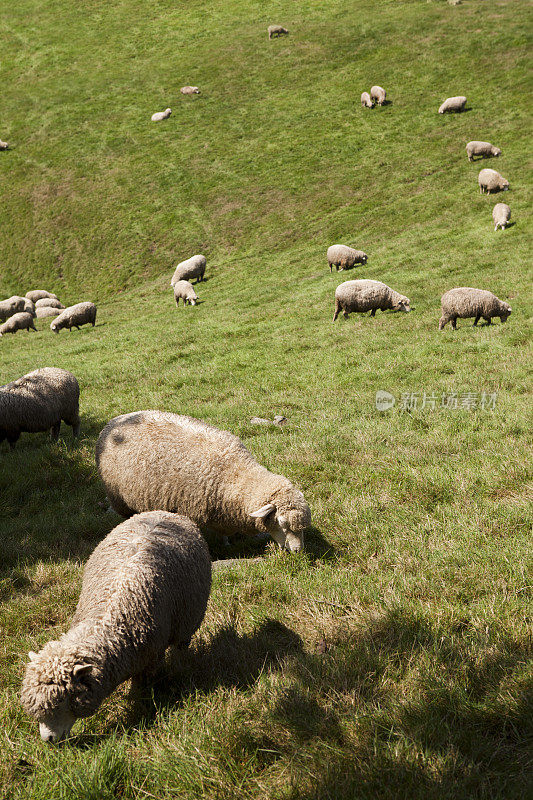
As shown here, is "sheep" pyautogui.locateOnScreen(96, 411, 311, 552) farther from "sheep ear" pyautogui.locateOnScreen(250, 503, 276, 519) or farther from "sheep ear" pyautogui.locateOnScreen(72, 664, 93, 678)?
"sheep ear" pyautogui.locateOnScreen(72, 664, 93, 678)

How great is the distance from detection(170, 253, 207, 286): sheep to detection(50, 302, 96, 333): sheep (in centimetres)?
498

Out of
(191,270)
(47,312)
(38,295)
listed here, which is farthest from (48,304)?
(191,270)

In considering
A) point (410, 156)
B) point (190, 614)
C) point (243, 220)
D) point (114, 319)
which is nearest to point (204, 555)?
point (190, 614)

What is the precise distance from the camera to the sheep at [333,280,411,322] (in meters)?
15.3

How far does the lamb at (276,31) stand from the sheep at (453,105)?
20.4m

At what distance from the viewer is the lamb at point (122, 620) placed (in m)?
2.68

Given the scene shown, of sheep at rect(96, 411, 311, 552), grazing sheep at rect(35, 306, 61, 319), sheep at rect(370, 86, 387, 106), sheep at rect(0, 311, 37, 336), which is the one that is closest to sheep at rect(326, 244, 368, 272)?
sheep at rect(0, 311, 37, 336)

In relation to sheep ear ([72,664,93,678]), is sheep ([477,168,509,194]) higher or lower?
lower

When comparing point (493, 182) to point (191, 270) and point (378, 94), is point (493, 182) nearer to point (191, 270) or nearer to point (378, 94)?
point (191, 270)

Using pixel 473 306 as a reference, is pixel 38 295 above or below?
below

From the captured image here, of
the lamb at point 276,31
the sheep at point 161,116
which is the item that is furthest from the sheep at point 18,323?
the lamb at point 276,31

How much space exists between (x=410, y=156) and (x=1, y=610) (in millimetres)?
32020

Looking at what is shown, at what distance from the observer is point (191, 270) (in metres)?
25.1

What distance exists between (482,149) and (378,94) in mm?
11372
